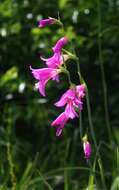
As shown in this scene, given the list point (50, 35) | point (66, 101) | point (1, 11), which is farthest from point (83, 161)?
point (66, 101)

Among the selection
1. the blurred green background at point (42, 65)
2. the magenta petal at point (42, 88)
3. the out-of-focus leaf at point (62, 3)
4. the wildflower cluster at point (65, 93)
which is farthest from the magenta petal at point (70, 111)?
the out-of-focus leaf at point (62, 3)

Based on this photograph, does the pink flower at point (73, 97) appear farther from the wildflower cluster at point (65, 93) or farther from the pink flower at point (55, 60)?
the pink flower at point (55, 60)

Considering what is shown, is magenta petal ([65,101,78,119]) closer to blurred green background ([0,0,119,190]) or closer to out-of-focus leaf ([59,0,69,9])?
blurred green background ([0,0,119,190])

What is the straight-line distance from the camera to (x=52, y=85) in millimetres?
5379

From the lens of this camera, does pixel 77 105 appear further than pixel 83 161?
No

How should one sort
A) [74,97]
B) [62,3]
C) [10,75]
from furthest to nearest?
[62,3] → [10,75] → [74,97]

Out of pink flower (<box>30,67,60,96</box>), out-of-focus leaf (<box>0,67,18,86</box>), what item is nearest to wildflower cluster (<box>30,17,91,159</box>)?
pink flower (<box>30,67,60,96</box>)

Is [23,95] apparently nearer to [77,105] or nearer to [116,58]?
[116,58]

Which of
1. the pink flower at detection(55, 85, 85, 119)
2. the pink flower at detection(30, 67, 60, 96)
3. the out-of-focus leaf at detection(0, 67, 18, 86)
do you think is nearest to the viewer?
the pink flower at detection(55, 85, 85, 119)

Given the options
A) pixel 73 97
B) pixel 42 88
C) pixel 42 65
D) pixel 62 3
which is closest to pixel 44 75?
pixel 42 88

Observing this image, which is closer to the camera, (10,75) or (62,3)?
(10,75)

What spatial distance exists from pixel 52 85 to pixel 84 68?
13.9 inches

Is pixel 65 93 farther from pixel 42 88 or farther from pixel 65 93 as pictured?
pixel 42 88

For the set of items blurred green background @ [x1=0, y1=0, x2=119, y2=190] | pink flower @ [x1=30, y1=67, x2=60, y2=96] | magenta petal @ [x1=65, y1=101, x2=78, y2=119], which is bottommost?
blurred green background @ [x1=0, y1=0, x2=119, y2=190]
